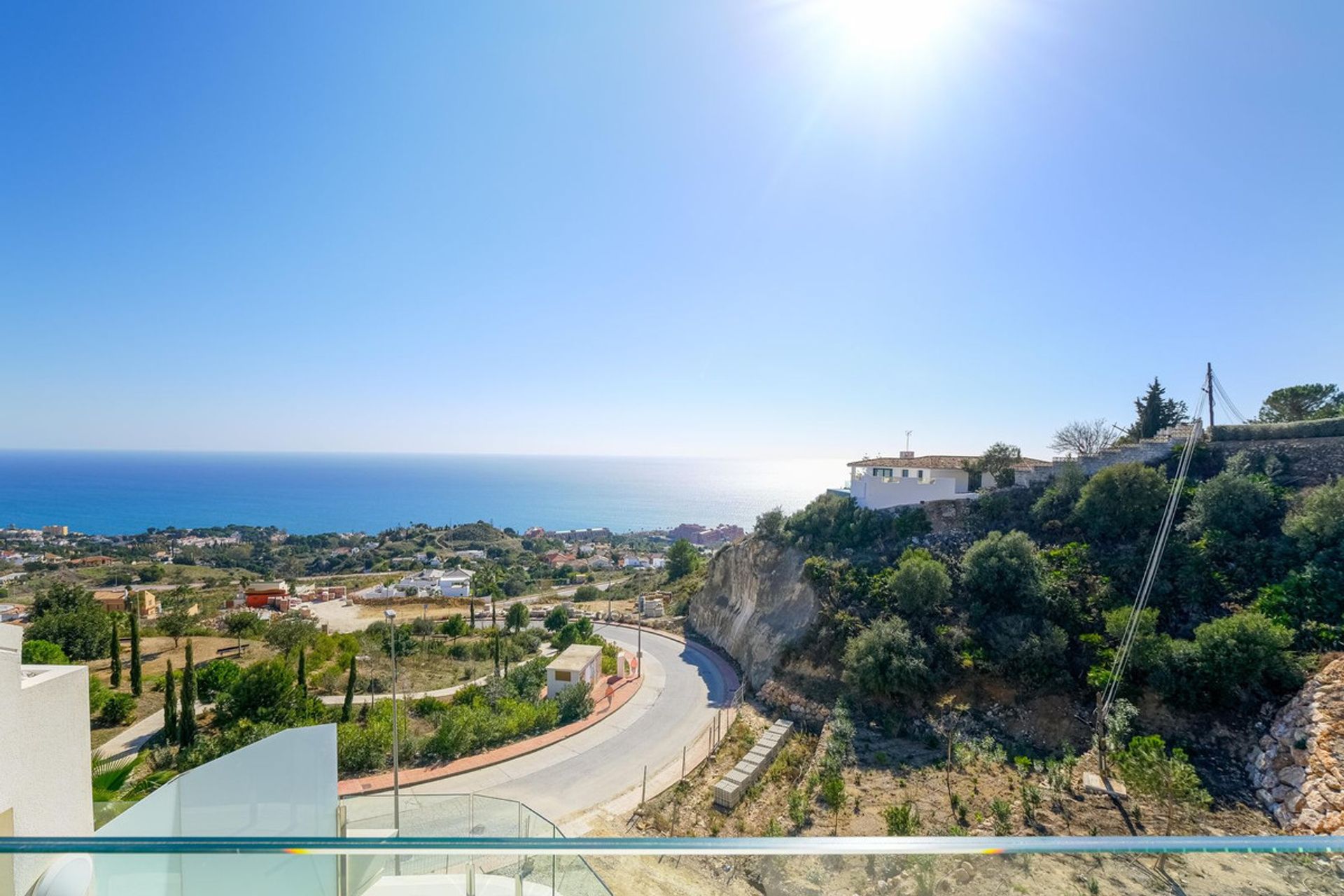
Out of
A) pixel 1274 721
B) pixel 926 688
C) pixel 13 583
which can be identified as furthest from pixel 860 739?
pixel 13 583

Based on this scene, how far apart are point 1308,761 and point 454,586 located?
127 feet

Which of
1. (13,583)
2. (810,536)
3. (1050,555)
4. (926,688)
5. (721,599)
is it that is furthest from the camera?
Result: (13,583)

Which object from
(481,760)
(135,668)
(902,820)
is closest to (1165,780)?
(902,820)

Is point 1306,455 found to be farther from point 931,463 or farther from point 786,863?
point 786,863

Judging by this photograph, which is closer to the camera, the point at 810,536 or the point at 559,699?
the point at 559,699

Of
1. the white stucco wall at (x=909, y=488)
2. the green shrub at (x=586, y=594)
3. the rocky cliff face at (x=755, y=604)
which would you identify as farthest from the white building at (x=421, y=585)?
the white stucco wall at (x=909, y=488)

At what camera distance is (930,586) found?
15641mm

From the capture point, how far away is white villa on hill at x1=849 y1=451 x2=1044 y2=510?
21.5 m

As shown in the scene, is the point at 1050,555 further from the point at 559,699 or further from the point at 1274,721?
the point at 559,699

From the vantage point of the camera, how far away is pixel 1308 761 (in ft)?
29.7

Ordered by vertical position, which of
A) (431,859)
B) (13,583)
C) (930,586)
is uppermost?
(431,859)

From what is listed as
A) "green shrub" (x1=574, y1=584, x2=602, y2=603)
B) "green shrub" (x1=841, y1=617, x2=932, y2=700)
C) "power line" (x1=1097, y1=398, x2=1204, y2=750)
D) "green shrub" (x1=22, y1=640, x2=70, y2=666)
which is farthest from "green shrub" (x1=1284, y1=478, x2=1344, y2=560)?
"green shrub" (x1=574, y1=584, x2=602, y2=603)

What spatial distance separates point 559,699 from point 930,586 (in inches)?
413

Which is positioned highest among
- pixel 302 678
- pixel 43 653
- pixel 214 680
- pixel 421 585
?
pixel 43 653
